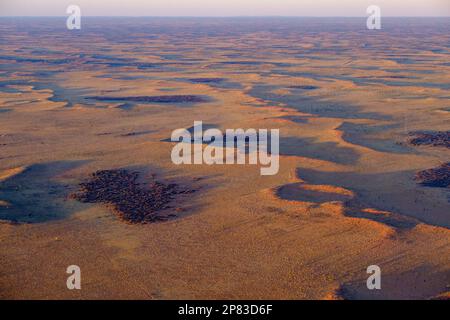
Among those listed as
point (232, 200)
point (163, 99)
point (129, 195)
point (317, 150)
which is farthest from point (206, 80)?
point (232, 200)

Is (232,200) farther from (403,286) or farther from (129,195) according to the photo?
(403,286)

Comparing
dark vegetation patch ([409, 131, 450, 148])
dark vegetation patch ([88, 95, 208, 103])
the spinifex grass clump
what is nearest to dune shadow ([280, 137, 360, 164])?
dark vegetation patch ([409, 131, 450, 148])

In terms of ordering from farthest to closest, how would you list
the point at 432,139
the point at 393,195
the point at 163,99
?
the point at 163,99, the point at 432,139, the point at 393,195

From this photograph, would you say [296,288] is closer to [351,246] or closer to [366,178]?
[351,246]

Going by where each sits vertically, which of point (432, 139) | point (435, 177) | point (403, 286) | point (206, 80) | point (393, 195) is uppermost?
point (206, 80)

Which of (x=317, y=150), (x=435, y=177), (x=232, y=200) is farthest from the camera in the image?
(x=317, y=150)

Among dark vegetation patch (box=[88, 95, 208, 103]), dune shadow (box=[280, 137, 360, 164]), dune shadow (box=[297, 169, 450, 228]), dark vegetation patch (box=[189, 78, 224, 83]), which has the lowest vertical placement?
dune shadow (box=[297, 169, 450, 228])

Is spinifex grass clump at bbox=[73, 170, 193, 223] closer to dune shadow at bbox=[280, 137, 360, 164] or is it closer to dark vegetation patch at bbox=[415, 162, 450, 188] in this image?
dune shadow at bbox=[280, 137, 360, 164]

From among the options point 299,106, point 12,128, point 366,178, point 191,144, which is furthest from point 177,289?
point 299,106

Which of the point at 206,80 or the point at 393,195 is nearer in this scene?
the point at 393,195
